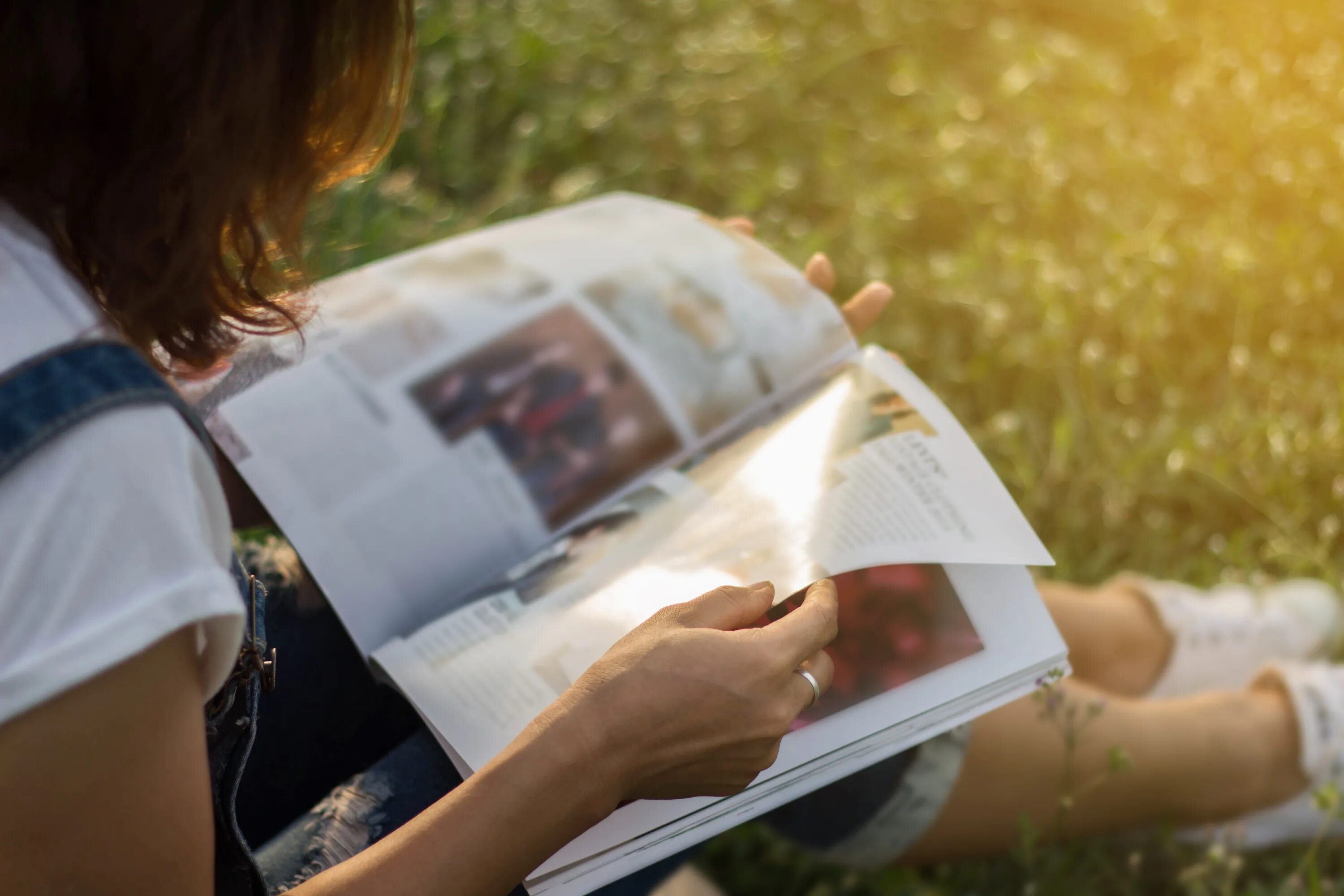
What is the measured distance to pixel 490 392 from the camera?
0.93 m

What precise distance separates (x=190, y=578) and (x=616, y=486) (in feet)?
1.56

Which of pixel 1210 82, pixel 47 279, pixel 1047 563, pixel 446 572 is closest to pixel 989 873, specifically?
pixel 1047 563

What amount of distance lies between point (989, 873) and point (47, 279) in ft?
3.25

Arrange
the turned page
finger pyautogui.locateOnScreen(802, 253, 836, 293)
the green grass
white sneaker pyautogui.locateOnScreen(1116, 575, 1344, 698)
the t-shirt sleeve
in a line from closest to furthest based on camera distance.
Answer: the t-shirt sleeve
the turned page
finger pyautogui.locateOnScreen(802, 253, 836, 293)
white sneaker pyautogui.locateOnScreen(1116, 575, 1344, 698)
the green grass

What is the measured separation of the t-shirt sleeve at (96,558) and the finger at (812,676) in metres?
0.33

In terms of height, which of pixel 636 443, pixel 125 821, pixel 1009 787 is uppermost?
pixel 125 821

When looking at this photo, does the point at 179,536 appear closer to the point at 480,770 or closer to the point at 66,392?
the point at 66,392

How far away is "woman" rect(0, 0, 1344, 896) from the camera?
466 millimetres

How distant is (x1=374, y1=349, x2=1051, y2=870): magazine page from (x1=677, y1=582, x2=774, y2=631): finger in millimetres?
35

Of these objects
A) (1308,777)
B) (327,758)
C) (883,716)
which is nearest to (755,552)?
(883,716)

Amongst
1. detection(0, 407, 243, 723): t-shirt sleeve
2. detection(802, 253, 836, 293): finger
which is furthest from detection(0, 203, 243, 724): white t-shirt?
detection(802, 253, 836, 293): finger

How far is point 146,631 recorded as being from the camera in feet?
1.52

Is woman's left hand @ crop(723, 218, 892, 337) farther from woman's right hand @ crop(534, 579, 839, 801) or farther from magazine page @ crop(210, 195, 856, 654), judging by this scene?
woman's right hand @ crop(534, 579, 839, 801)

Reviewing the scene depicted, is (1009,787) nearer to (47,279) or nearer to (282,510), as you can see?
(282,510)
